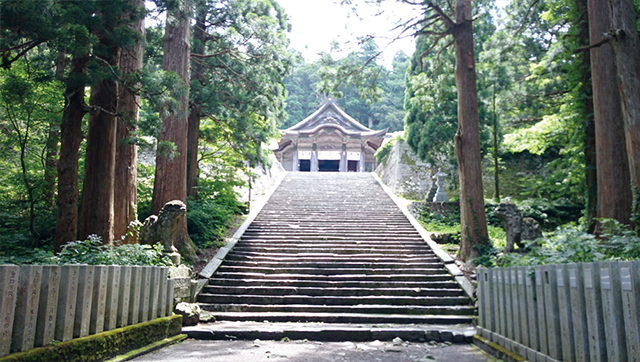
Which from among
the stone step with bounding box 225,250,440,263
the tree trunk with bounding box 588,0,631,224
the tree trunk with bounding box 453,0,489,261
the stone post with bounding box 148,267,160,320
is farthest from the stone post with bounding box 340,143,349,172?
the stone post with bounding box 148,267,160,320

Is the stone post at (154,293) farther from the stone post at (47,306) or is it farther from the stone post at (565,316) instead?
the stone post at (565,316)

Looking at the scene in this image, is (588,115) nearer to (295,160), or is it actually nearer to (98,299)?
A: (98,299)

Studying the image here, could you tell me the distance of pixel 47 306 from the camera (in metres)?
3.34

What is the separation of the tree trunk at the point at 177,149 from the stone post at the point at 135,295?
428 centimetres

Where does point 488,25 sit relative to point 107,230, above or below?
above

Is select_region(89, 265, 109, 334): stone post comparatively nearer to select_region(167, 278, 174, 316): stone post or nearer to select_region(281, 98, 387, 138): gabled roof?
select_region(167, 278, 174, 316): stone post

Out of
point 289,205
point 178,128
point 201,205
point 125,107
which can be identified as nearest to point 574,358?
point 125,107

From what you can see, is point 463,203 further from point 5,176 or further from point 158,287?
point 5,176

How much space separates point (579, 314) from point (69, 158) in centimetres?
568

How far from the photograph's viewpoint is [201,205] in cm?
1166

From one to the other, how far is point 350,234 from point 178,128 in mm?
5109

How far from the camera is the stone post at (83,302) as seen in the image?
3.74 m

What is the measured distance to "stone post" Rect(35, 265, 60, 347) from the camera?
3.31 m

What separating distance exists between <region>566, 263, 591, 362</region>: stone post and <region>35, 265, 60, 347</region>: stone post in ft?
12.3
